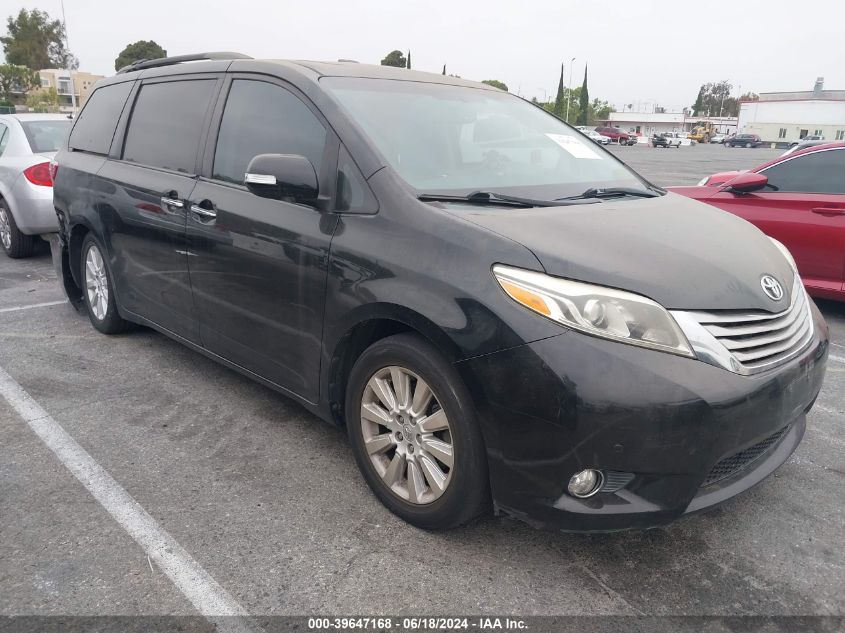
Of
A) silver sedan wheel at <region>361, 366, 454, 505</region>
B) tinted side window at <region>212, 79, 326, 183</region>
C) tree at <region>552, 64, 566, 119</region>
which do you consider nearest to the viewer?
silver sedan wheel at <region>361, 366, 454, 505</region>

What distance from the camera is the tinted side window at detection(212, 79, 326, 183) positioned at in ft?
9.94

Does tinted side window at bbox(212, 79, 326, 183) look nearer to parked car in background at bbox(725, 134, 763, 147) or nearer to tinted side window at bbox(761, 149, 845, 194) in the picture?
tinted side window at bbox(761, 149, 845, 194)

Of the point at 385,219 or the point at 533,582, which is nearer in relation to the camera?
the point at 533,582

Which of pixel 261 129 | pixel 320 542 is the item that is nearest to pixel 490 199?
pixel 261 129

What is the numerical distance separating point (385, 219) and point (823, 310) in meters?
4.89

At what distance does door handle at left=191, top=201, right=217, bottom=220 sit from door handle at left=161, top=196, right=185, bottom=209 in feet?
0.42

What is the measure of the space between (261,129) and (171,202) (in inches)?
29.7

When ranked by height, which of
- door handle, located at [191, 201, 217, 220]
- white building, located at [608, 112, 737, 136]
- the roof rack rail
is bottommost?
door handle, located at [191, 201, 217, 220]

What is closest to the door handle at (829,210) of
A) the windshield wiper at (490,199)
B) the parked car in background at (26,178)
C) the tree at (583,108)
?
the windshield wiper at (490,199)

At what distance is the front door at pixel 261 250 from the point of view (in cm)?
292

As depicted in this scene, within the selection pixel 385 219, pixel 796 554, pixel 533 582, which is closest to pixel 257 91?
pixel 385 219

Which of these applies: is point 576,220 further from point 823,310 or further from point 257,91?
point 823,310

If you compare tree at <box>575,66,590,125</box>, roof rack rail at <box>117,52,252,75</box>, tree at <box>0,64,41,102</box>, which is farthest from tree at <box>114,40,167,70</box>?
roof rack rail at <box>117,52,252,75</box>

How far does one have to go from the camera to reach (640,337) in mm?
2164
